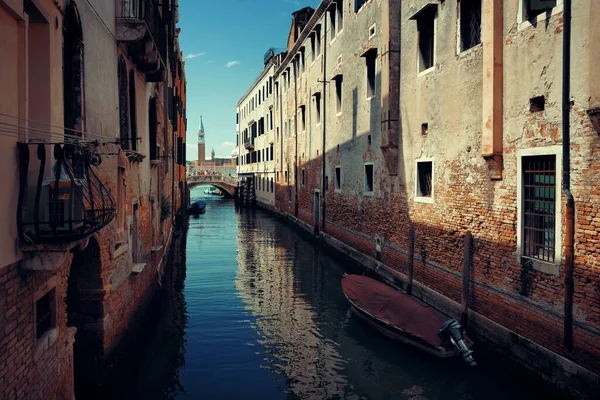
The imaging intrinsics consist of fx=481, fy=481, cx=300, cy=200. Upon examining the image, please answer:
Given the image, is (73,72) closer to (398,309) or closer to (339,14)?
(398,309)

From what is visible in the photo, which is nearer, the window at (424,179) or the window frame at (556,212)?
the window frame at (556,212)

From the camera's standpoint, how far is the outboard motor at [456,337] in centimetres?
752

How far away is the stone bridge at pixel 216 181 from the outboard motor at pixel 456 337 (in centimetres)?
4014

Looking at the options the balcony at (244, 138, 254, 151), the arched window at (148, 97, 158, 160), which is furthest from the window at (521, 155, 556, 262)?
the balcony at (244, 138, 254, 151)

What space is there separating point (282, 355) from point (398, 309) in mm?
2351

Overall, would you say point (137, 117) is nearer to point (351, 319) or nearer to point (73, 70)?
point (73, 70)

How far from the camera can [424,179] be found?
11.0m

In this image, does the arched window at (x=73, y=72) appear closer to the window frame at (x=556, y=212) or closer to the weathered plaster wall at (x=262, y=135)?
the window frame at (x=556, y=212)

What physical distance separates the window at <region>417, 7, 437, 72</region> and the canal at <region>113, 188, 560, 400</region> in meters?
5.99

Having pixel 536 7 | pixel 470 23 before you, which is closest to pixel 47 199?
pixel 536 7

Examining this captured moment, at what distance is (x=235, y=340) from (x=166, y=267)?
7013mm

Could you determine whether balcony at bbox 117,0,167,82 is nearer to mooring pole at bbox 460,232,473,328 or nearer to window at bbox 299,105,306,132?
mooring pole at bbox 460,232,473,328

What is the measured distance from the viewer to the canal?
7184 mm

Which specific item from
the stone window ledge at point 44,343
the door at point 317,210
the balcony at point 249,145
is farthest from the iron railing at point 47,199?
→ the balcony at point 249,145
